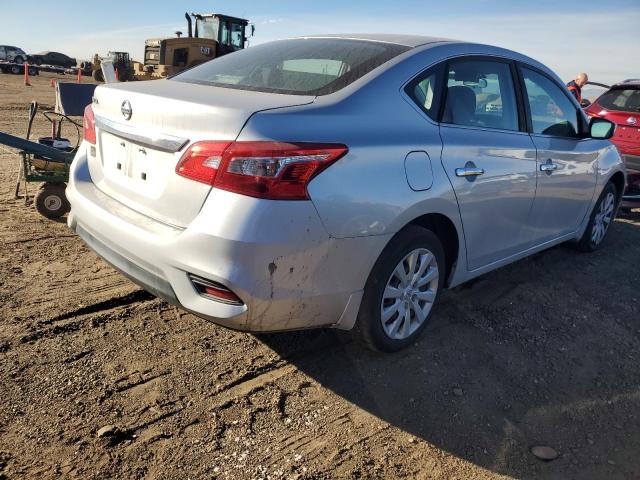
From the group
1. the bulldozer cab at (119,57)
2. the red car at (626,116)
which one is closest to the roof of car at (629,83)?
the red car at (626,116)

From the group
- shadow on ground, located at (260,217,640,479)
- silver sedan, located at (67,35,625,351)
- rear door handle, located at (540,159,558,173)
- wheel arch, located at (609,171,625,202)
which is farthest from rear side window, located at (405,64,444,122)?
wheel arch, located at (609,171,625,202)

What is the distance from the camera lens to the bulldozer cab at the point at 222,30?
2072 cm

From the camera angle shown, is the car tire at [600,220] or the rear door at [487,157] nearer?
the rear door at [487,157]

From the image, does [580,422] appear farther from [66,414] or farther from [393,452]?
[66,414]

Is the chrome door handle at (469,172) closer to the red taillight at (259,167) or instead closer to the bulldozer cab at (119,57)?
the red taillight at (259,167)

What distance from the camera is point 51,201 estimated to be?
198 inches

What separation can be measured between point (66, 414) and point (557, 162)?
138 inches

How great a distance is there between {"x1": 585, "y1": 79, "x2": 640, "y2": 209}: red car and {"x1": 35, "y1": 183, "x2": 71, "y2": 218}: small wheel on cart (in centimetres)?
685

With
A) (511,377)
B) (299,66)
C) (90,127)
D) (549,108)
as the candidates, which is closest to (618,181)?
(549,108)

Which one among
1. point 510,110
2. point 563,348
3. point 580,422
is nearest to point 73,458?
point 580,422

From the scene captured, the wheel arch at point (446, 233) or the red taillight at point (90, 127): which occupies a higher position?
the red taillight at point (90, 127)

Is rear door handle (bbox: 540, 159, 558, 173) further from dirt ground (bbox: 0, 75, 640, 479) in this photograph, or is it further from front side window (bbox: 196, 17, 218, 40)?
front side window (bbox: 196, 17, 218, 40)

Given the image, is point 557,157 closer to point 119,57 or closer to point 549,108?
point 549,108

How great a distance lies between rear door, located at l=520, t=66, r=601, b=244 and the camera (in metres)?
3.83
